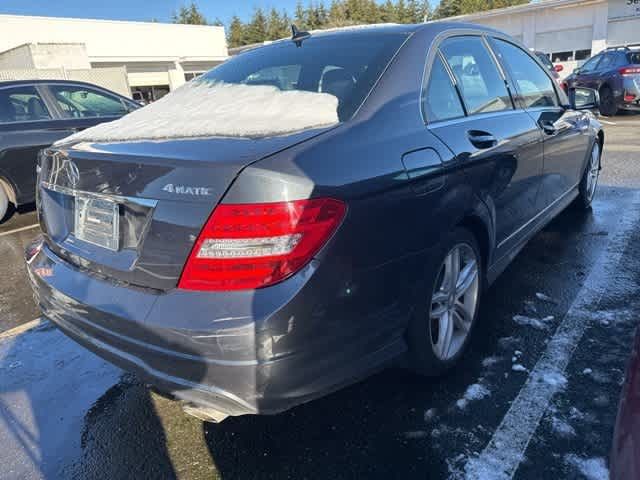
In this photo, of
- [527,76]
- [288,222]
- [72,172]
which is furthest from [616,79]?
[72,172]

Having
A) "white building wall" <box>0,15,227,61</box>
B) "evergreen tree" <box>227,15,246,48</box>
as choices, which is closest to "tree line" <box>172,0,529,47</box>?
"evergreen tree" <box>227,15,246,48</box>

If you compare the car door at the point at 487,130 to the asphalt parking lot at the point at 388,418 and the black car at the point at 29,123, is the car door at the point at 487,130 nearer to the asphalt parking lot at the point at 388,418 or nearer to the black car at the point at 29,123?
the asphalt parking lot at the point at 388,418

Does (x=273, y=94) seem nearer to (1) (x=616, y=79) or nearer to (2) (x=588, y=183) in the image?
(2) (x=588, y=183)

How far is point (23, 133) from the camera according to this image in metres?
5.80

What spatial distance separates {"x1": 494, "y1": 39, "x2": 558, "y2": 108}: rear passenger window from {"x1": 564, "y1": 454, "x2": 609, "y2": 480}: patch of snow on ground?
2.20m

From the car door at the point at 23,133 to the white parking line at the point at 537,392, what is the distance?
583cm

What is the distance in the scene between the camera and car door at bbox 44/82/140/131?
6160 mm

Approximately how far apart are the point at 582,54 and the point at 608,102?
54.9ft

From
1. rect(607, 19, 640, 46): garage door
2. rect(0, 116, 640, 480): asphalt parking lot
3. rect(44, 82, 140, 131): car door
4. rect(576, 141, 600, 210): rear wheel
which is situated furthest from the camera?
rect(607, 19, 640, 46): garage door

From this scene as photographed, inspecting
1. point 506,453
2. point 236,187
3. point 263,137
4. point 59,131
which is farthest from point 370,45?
point 59,131

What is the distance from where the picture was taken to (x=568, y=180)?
392 centimetres

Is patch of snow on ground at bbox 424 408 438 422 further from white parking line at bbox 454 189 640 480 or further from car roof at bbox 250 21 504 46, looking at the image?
car roof at bbox 250 21 504 46

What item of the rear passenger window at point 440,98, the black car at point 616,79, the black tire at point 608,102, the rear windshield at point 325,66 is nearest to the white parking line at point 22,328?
the rear windshield at point 325,66

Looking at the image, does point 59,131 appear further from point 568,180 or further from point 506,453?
point 506,453
